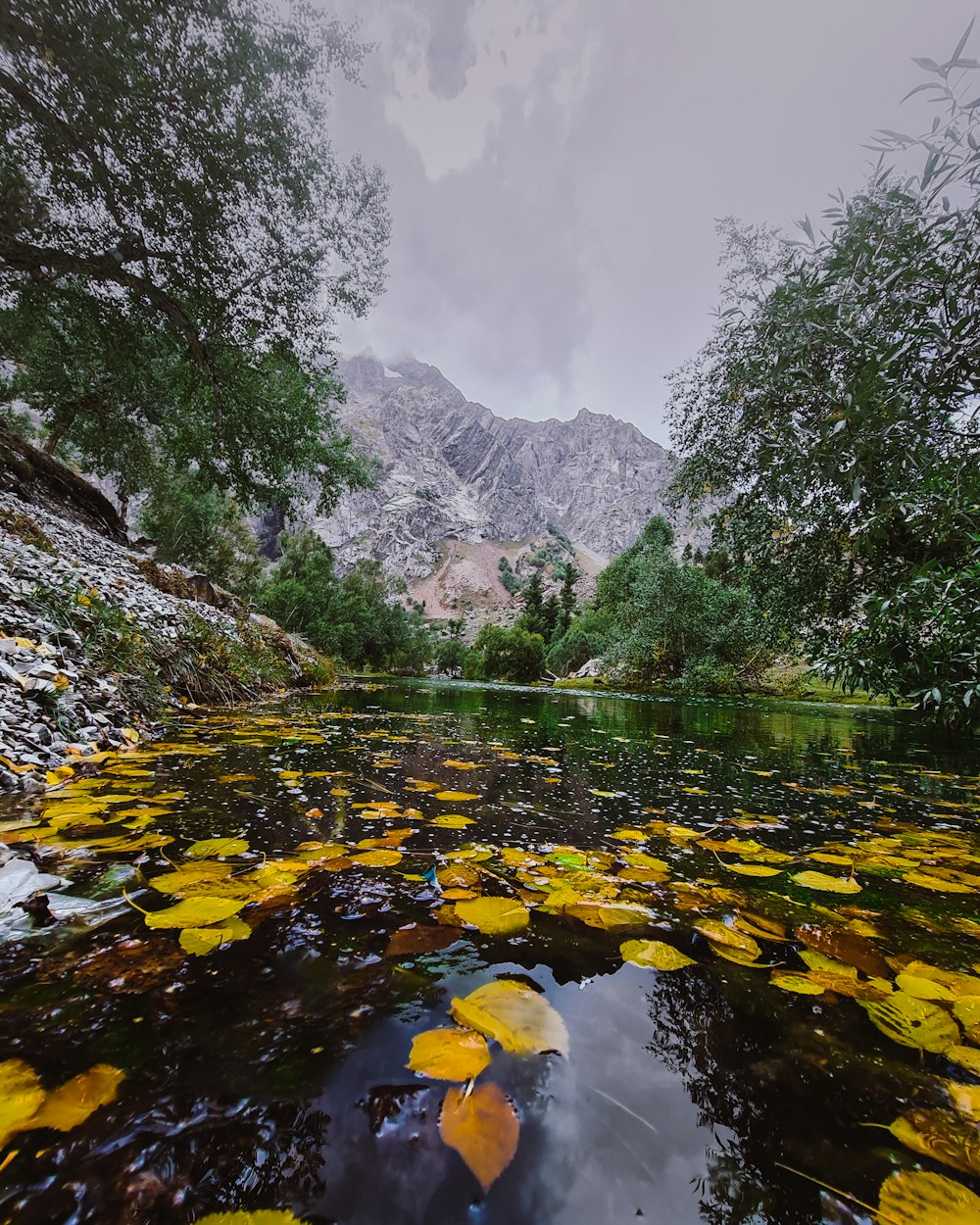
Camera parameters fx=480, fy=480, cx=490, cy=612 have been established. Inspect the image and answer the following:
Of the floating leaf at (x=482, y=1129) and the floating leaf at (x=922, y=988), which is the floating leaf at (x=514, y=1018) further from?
the floating leaf at (x=922, y=988)

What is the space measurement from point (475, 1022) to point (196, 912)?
91cm

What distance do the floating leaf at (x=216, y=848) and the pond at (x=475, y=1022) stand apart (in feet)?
0.05

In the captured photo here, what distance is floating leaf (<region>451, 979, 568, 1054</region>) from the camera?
1025 millimetres

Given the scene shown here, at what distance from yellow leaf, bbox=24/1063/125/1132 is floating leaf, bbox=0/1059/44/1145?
0.02m

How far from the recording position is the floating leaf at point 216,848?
1857 millimetres

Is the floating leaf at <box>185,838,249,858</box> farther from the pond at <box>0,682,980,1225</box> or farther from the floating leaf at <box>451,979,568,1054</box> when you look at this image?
the floating leaf at <box>451,979,568,1054</box>

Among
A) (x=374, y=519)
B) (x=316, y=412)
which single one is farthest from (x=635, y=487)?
(x=316, y=412)

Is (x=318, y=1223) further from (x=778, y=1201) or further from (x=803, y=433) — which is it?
(x=803, y=433)

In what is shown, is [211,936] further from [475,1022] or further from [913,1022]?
[913,1022]

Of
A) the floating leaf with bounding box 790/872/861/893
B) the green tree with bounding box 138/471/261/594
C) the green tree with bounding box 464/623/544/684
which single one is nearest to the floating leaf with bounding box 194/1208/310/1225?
the floating leaf with bounding box 790/872/861/893

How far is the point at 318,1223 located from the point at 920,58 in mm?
6390

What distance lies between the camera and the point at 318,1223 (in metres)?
0.65

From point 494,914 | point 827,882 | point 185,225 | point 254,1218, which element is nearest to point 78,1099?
point 254,1218

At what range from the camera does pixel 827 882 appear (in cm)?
196
